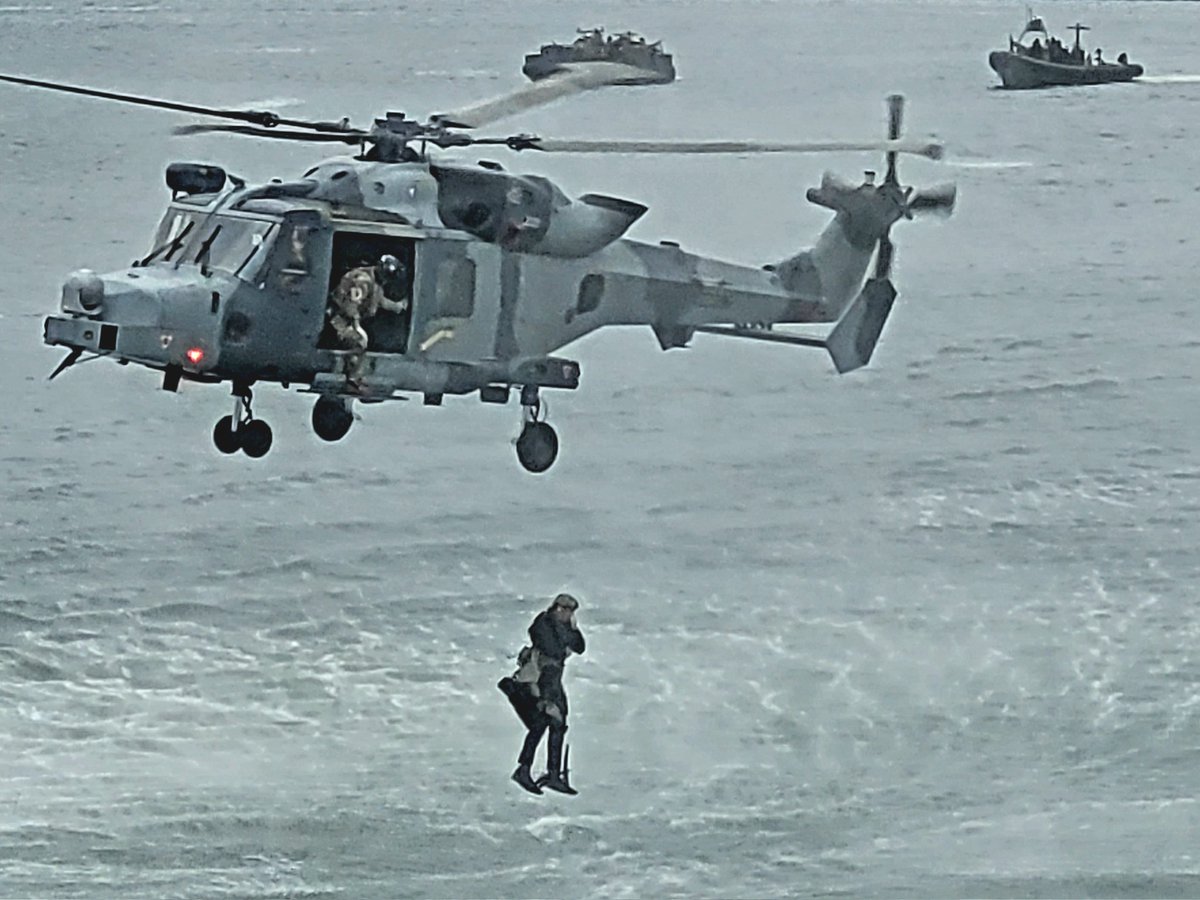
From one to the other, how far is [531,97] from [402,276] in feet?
5.45

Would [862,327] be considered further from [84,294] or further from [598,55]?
[598,55]

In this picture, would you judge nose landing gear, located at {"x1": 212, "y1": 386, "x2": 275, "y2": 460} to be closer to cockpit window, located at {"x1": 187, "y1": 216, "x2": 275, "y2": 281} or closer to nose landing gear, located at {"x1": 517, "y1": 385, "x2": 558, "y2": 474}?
cockpit window, located at {"x1": 187, "y1": 216, "x2": 275, "y2": 281}

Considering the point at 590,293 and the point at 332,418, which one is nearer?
the point at 332,418

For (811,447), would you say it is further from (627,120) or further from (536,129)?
(627,120)

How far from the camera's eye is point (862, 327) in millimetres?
24500

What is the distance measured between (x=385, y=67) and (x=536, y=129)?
31959 millimetres

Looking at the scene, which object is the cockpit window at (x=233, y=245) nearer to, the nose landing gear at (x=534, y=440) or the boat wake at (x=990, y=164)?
the nose landing gear at (x=534, y=440)

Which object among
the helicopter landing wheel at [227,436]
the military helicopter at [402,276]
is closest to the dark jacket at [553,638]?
the military helicopter at [402,276]

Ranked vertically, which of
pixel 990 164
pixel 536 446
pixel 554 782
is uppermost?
pixel 990 164

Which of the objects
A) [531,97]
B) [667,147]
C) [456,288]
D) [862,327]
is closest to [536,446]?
[456,288]

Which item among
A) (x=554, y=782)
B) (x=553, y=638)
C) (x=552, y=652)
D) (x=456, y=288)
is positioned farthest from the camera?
(x=554, y=782)

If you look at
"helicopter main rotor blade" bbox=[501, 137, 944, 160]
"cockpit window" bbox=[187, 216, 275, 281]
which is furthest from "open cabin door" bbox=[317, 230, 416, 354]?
"helicopter main rotor blade" bbox=[501, 137, 944, 160]

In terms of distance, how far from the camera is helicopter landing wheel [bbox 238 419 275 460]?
2030 cm

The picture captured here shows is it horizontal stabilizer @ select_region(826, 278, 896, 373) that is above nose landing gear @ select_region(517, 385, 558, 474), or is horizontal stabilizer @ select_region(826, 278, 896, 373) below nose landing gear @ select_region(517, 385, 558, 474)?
above
